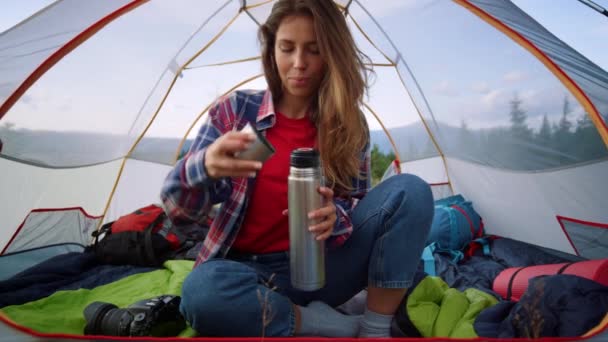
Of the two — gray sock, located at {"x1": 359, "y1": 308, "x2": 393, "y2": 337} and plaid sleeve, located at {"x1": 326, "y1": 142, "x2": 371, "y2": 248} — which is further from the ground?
plaid sleeve, located at {"x1": 326, "y1": 142, "x2": 371, "y2": 248}

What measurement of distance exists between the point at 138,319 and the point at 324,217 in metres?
0.54

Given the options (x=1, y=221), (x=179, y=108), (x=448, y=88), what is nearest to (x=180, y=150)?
(x=179, y=108)

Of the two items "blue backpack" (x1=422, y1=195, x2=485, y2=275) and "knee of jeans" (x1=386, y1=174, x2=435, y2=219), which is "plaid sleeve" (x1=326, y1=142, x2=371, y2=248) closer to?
"knee of jeans" (x1=386, y1=174, x2=435, y2=219)

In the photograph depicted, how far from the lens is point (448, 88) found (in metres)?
2.17

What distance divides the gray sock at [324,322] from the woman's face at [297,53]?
567 mm

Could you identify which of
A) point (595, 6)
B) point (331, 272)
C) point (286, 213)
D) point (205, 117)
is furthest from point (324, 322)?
point (595, 6)

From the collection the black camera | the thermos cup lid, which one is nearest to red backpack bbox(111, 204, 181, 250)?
the black camera

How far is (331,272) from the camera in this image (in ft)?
3.64

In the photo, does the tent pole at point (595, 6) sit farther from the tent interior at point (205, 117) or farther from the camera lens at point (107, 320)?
the camera lens at point (107, 320)

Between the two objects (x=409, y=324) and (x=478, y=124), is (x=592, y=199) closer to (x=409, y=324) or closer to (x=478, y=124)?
(x=478, y=124)

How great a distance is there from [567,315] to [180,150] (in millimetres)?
2470

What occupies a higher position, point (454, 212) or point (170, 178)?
point (170, 178)

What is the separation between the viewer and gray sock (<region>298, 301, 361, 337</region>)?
41.8 inches

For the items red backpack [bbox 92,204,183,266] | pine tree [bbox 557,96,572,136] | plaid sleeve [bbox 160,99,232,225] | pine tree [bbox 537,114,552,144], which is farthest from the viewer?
red backpack [bbox 92,204,183,266]
